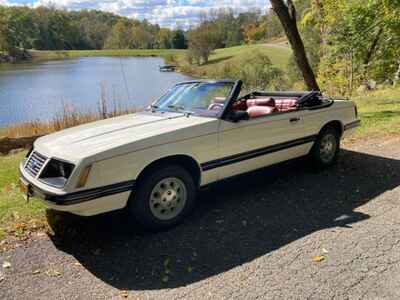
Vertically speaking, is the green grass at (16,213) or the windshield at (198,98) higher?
the windshield at (198,98)

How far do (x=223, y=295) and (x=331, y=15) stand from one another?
16467mm

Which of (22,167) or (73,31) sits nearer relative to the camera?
(22,167)

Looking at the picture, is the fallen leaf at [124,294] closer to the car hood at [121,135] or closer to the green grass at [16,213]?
the car hood at [121,135]

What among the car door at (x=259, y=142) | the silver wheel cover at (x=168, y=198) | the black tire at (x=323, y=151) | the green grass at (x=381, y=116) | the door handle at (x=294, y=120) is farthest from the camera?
the green grass at (x=381, y=116)

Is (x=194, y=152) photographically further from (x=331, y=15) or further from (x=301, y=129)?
(x=331, y=15)

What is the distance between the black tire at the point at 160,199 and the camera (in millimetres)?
3869

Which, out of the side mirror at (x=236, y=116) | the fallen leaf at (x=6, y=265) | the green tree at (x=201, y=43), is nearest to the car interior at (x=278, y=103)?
the side mirror at (x=236, y=116)

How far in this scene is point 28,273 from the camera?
3406 millimetres

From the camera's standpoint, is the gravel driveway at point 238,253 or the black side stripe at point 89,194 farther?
the black side stripe at point 89,194

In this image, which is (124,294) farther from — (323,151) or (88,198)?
(323,151)

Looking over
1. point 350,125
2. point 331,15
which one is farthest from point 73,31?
point 350,125

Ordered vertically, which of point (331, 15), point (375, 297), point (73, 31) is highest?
point (73, 31)

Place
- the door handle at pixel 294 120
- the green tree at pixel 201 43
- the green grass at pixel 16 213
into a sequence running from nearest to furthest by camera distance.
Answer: the green grass at pixel 16 213, the door handle at pixel 294 120, the green tree at pixel 201 43

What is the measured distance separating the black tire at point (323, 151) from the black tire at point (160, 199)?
2.38 m
